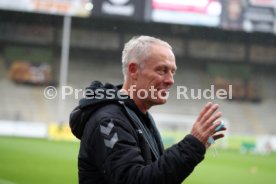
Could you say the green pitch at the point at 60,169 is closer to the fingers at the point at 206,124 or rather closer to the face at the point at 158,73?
the face at the point at 158,73

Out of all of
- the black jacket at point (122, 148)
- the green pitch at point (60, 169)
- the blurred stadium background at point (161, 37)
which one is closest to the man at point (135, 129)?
the black jacket at point (122, 148)

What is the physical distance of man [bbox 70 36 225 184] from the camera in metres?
2.00

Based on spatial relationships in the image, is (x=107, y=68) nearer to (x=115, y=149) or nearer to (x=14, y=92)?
(x=14, y=92)

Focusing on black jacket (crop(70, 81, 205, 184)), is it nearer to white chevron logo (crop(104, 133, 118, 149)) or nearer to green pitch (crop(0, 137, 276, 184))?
white chevron logo (crop(104, 133, 118, 149))

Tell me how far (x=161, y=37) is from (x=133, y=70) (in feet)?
79.7

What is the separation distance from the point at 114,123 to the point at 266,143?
19.5 metres

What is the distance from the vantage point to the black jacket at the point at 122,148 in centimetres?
199

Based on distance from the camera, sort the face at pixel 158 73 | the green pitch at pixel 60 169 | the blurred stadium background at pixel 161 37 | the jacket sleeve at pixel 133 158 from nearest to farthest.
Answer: the jacket sleeve at pixel 133 158 → the face at pixel 158 73 → the green pitch at pixel 60 169 → the blurred stadium background at pixel 161 37

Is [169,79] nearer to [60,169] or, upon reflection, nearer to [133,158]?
[133,158]

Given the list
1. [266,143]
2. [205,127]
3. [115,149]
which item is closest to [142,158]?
[115,149]

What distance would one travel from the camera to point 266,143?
68.8ft

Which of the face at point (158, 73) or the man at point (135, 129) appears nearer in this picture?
the man at point (135, 129)

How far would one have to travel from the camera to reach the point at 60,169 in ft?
36.1

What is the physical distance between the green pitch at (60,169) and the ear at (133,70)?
676 centimetres
